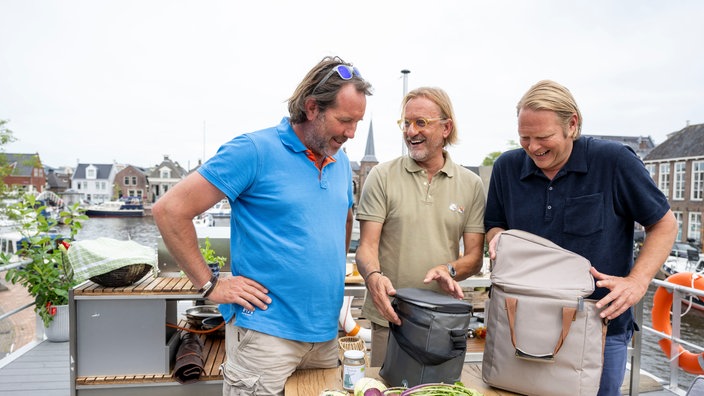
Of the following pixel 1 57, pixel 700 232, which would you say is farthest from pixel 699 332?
pixel 1 57

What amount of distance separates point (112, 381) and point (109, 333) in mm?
334

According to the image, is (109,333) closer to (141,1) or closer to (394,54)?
(141,1)

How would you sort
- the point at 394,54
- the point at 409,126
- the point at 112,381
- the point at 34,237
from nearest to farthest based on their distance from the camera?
1. the point at 409,126
2. the point at 112,381
3. the point at 34,237
4. the point at 394,54

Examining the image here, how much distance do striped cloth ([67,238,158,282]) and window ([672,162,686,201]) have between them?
39.6 metres

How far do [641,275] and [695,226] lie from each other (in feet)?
128

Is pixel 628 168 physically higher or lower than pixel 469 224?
higher

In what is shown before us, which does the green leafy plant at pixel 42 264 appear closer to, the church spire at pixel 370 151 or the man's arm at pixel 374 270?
the man's arm at pixel 374 270

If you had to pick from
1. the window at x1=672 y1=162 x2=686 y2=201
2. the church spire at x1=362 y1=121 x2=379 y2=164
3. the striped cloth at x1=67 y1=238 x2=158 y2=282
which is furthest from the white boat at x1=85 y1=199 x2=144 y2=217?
the striped cloth at x1=67 y1=238 x2=158 y2=282

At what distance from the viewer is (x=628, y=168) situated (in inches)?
63.3

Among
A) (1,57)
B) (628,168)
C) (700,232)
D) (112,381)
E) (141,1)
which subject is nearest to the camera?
(628,168)

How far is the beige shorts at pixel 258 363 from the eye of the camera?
1.64 meters

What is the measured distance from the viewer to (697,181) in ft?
103

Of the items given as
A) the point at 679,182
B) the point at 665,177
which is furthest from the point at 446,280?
the point at 665,177

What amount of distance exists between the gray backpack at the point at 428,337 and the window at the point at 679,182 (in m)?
39.7
